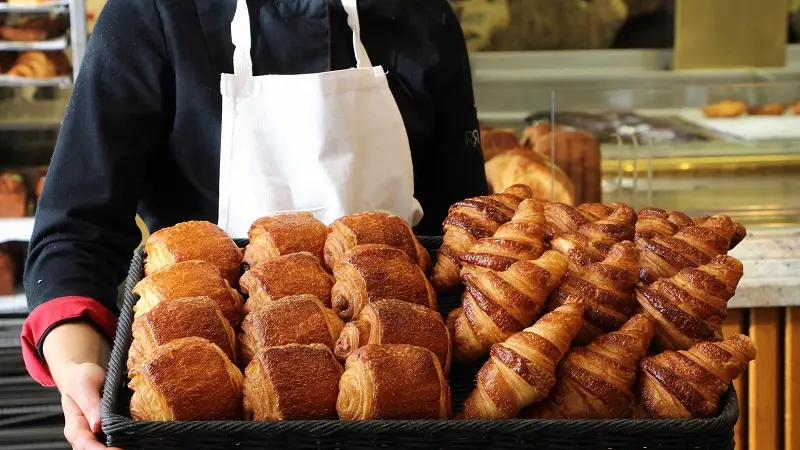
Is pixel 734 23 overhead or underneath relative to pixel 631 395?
overhead

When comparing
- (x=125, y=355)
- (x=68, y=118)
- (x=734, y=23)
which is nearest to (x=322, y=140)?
(x=68, y=118)

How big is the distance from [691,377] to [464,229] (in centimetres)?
36

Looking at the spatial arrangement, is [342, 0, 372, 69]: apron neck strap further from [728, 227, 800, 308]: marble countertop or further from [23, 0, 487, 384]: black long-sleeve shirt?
[728, 227, 800, 308]: marble countertop

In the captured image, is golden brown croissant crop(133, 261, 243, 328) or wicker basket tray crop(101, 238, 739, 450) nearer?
wicker basket tray crop(101, 238, 739, 450)

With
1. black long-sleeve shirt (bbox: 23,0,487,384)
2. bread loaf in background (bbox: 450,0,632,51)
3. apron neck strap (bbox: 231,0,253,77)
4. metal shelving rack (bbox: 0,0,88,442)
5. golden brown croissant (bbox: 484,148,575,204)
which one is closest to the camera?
black long-sleeve shirt (bbox: 23,0,487,384)

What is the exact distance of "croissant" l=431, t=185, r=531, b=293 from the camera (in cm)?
117

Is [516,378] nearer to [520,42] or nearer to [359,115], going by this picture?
[359,115]

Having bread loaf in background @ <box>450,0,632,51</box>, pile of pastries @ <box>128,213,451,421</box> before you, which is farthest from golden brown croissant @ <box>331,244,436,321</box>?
bread loaf in background @ <box>450,0,632,51</box>

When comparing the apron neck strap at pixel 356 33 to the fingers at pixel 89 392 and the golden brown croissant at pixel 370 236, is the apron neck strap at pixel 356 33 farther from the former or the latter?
the fingers at pixel 89 392

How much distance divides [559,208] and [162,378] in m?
0.58

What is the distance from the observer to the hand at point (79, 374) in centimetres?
101

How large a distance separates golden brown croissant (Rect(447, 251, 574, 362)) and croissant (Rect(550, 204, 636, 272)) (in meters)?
0.06

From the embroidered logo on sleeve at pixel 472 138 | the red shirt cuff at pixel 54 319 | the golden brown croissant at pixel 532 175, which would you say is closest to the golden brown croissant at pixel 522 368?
the red shirt cuff at pixel 54 319

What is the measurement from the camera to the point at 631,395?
3.17 feet
